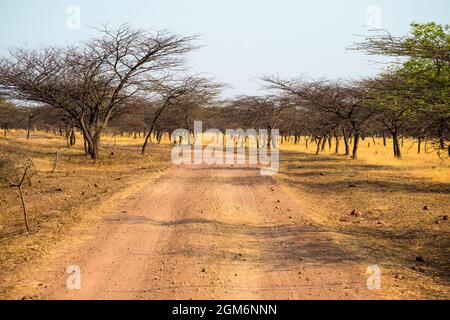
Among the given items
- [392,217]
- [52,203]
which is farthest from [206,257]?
[52,203]

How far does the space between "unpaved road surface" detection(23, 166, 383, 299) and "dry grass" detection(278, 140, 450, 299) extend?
0.58 meters

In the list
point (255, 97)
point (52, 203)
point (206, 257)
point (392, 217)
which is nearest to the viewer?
point (206, 257)

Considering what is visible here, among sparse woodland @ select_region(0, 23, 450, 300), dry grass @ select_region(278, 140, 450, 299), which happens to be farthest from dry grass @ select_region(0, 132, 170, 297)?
dry grass @ select_region(278, 140, 450, 299)

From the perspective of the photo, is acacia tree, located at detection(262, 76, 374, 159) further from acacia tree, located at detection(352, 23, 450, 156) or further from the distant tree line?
acacia tree, located at detection(352, 23, 450, 156)

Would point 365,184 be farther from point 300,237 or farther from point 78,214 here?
point 78,214

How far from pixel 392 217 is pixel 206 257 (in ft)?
20.4

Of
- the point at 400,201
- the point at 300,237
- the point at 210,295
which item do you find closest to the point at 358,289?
the point at 210,295

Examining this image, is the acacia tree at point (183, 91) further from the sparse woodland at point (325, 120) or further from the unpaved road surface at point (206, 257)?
the unpaved road surface at point (206, 257)

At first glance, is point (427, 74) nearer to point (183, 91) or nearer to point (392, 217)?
point (392, 217)

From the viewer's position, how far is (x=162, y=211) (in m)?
11.0

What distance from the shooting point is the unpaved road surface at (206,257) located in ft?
19.4

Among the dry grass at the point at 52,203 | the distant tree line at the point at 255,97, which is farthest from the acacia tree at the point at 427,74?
the dry grass at the point at 52,203

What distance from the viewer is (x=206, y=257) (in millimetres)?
7328
